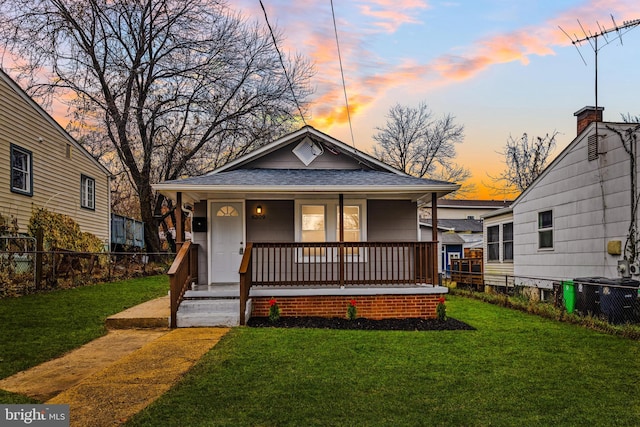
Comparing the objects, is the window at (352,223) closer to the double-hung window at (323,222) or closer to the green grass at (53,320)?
the double-hung window at (323,222)

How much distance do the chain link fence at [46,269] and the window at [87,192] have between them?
10.7ft

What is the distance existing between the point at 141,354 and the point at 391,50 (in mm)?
8999

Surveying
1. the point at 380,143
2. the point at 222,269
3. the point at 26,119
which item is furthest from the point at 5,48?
the point at 380,143

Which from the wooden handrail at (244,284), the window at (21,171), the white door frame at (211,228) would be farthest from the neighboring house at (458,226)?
the window at (21,171)

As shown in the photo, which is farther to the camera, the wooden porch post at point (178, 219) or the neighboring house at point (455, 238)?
the neighboring house at point (455, 238)

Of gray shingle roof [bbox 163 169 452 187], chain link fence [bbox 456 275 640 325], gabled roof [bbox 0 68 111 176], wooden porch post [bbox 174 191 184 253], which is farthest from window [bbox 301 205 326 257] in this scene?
gabled roof [bbox 0 68 111 176]

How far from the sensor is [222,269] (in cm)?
1184

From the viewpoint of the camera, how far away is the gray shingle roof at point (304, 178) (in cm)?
1064

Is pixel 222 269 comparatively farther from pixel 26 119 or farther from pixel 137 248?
pixel 137 248

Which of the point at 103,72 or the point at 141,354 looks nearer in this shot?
the point at 141,354

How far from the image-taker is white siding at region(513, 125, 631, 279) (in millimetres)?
10863

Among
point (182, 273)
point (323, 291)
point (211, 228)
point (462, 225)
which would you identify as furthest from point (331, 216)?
point (462, 225)

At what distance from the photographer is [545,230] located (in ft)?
46.0

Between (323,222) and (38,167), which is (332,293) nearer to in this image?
(323,222)
